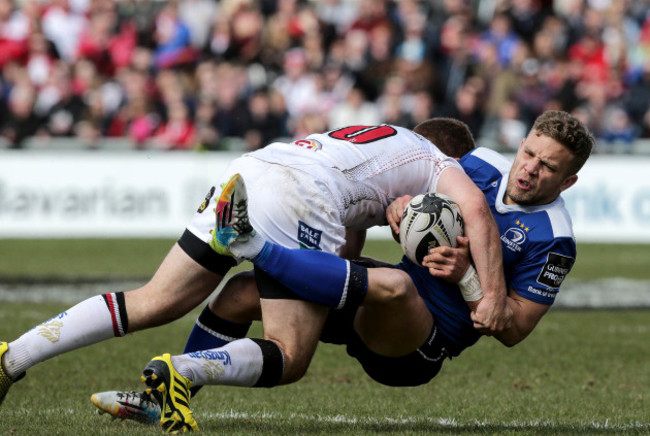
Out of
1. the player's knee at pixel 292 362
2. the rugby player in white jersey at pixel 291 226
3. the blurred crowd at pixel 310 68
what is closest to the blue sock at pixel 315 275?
the rugby player in white jersey at pixel 291 226

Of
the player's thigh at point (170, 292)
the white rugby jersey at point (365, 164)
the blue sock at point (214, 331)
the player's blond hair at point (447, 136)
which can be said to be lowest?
the blue sock at point (214, 331)

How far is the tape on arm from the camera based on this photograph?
17.6ft

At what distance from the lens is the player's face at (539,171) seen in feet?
18.2

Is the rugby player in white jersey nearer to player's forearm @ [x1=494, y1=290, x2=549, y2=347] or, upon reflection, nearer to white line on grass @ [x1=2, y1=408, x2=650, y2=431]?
player's forearm @ [x1=494, y1=290, x2=549, y2=347]

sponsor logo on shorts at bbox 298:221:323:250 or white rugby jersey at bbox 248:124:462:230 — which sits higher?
white rugby jersey at bbox 248:124:462:230

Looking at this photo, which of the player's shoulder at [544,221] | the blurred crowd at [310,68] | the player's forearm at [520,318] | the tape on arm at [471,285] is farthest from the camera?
the blurred crowd at [310,68]

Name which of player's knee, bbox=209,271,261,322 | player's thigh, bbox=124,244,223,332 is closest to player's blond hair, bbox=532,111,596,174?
player's knee, bbox=209,271,261,322

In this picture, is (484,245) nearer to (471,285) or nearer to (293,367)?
(471,285)

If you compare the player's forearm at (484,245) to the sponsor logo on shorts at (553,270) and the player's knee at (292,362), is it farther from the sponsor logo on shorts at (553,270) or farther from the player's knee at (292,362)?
the player's knee at (292,362)

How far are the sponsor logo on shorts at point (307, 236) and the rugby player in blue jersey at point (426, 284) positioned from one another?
0.15m

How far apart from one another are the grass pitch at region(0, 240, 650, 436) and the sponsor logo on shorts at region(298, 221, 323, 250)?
90cm

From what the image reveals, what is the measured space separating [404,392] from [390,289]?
6.42ft

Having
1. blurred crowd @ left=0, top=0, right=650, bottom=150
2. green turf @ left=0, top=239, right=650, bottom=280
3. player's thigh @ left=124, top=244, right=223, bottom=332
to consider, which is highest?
player's thigh @ left=124, top=244, right=223, bottom=332

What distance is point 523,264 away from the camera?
18.6 ft
